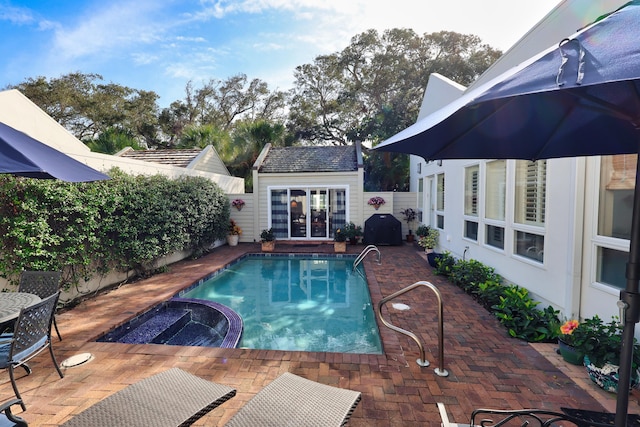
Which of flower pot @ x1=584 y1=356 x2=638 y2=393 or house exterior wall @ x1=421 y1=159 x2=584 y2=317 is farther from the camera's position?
house exterior wall @ x1=421 y1=159 x2=584 y2=317

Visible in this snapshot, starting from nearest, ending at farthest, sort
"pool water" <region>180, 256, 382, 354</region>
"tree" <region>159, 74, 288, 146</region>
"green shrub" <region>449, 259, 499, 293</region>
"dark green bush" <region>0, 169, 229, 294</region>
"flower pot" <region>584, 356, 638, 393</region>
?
"flower pot" <region>584, 356, 638, 393</region> < "dark green bush" <region>0, 169, 229, 294</region> < "pool water" <region>180, 256, 382, 354</region> < "green shrub" <region>449, 259, 499, 293</region> < "tree" <region>159, 74, 288, 146</region>

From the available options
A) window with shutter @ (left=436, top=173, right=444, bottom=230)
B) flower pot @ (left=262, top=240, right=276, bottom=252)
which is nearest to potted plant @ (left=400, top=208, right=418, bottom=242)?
window with shutter @ (left=436, top=173, right=444, bottom=230)

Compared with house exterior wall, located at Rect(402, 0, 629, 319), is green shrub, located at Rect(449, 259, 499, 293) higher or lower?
lower

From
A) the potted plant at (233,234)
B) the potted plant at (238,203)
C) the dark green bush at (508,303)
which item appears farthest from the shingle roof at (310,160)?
the dark green bush at (508,303)

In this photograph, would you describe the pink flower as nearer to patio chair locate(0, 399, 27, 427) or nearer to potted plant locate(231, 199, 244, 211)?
patio chair locate(0, 399, 27, 427)

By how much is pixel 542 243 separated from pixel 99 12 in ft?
35.6

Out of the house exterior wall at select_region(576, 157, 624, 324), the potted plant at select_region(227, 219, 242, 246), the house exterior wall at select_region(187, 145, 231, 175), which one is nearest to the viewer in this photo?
the house exterior wall at select_region(576, 157, 624, 324)

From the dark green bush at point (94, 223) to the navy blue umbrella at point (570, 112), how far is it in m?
5.34

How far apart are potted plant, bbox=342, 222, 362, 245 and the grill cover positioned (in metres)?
0.36

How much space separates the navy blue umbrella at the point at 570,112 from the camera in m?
1.08

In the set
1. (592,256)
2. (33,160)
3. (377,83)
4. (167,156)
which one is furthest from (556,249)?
(377,83)

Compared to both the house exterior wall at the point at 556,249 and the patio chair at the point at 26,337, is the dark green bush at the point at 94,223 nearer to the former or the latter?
the patio chair at the point at 26,337

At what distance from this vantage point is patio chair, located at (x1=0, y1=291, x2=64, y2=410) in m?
2.54

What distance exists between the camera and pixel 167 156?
1255 centimetres
